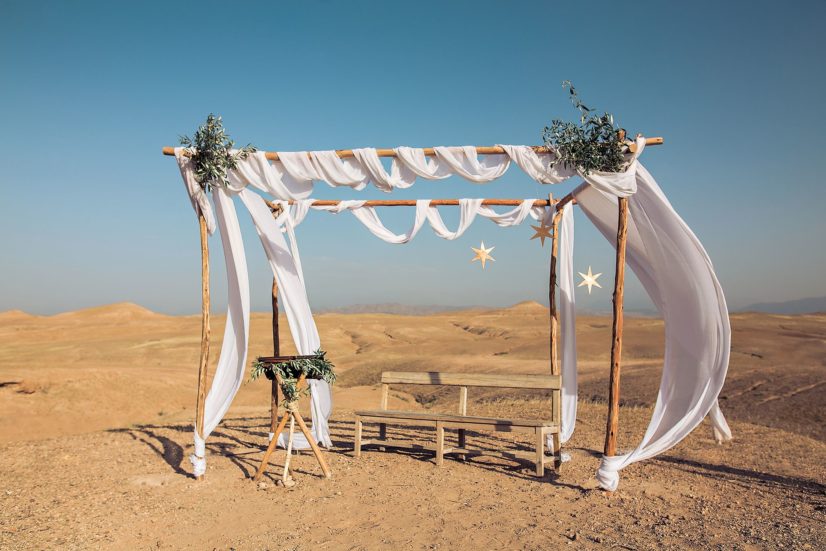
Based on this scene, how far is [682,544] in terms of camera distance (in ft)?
15.3

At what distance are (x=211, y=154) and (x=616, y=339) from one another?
5047 millimetres

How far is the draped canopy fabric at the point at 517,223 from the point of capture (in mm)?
6445

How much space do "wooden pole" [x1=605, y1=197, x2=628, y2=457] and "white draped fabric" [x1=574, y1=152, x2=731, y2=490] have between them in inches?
6.4

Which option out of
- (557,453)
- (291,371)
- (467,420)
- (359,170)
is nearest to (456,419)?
(467,420)

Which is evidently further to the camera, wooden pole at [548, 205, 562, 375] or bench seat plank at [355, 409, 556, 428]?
wooden pole at [548, 205, 562, 375]

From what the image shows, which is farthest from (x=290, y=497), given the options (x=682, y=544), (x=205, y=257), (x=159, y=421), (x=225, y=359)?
(x=159, y=421)

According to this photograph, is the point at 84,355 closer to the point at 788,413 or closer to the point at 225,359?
the point at 225,359

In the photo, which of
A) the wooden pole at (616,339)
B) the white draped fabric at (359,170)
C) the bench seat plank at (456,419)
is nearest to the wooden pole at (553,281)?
the bench seat plank at (456,419)

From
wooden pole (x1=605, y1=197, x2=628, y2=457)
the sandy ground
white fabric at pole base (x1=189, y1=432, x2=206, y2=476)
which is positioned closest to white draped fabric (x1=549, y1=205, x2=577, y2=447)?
the sandy ground

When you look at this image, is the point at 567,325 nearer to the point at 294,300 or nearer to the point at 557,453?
the point at 557,453

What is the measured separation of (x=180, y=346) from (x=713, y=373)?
76.2 ft

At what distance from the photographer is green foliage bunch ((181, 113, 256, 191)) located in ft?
22.7

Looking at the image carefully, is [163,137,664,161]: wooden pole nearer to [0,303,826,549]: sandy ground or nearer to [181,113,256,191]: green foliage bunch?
[181,113,256,191]: green foliage bunch

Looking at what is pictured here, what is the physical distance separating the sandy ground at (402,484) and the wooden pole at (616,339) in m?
0.60
